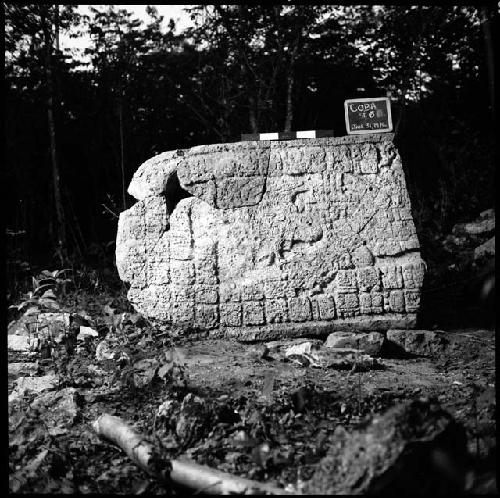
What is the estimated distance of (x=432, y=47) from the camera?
793cm

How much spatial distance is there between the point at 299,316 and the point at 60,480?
86.7 inches

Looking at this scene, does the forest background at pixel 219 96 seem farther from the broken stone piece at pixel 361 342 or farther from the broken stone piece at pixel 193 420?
the broken stone piece at pixel 193 420

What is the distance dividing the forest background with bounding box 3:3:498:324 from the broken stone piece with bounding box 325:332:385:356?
124 inches

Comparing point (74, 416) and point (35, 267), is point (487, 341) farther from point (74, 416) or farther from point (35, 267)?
point (35, 267)

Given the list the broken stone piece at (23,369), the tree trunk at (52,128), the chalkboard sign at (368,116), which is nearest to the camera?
the broken stone piece at (23,369)

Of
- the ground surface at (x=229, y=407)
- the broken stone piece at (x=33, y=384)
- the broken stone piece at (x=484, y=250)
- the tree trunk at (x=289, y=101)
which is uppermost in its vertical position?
the tree trunk at (x=289, y=101)

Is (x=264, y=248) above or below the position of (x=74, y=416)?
above

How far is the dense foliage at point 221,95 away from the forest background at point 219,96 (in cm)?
2

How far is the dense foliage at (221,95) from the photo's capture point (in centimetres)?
719

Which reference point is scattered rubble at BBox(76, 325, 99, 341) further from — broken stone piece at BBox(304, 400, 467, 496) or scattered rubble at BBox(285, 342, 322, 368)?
broken stone piece at BBox(304, 400, 467, 496)

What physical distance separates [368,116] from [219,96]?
12.1 feet

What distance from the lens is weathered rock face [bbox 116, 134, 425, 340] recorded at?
4.20 meters

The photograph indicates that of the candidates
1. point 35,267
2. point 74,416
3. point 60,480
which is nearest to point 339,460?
point 60,480

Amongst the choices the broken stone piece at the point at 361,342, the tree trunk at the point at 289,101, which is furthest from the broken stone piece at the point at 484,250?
the tree trunk at the point at 289,101
